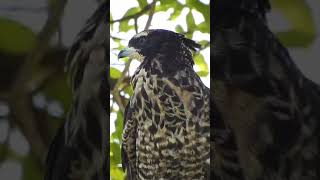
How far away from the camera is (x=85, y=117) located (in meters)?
1.49

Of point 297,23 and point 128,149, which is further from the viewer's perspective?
point 128,149

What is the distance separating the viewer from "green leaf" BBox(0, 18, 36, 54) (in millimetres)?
1468

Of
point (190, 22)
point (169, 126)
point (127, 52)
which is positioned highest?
point (190, 22)

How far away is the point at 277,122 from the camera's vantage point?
1417 mm

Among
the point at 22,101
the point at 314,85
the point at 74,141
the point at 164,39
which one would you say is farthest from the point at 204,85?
the point at 22,101

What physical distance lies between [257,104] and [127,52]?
18.4 inches

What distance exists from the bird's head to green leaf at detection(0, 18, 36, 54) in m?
0.31

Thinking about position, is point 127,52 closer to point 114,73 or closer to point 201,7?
point 114,73

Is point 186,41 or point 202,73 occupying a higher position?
point 186,41

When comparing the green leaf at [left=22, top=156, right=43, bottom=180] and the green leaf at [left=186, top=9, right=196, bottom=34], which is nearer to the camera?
the green leaf at [left=22, top=156, right=43, bottom=180]

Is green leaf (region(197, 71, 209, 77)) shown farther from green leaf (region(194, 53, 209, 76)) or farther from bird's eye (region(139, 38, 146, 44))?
bird's eye (region(139, 38, 146, 44))

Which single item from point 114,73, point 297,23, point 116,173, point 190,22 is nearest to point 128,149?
point 116,173

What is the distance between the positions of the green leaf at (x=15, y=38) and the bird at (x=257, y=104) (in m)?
0.59

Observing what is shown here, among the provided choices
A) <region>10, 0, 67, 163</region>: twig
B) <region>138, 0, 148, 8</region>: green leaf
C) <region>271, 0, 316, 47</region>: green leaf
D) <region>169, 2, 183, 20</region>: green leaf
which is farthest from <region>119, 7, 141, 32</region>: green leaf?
<region>271, 0, 316, 47</region>: green leaf
